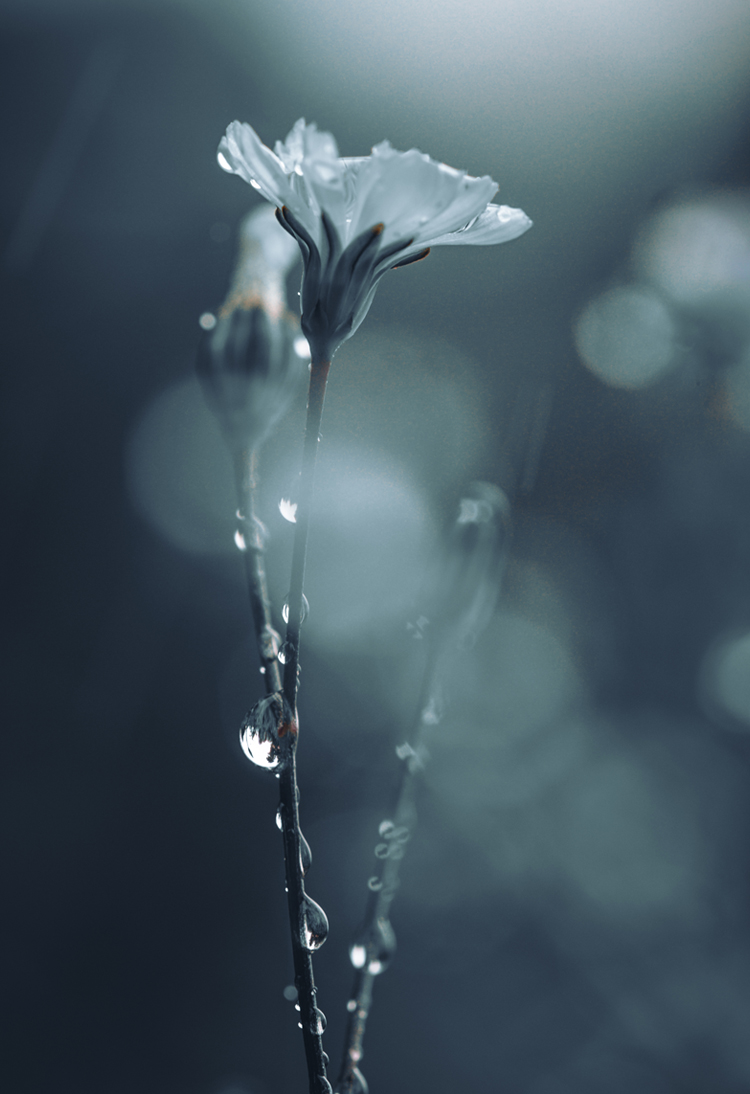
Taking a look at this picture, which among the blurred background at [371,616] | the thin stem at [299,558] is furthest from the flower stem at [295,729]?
the blurred background at [371,616]

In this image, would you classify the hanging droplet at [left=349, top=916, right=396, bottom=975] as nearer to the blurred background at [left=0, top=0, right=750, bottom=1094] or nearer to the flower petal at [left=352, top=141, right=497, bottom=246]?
the flower petal at [left=352, top=141, right=497, bottom=246]

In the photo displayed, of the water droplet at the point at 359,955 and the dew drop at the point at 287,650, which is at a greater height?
the dew drop at the point at 287,650

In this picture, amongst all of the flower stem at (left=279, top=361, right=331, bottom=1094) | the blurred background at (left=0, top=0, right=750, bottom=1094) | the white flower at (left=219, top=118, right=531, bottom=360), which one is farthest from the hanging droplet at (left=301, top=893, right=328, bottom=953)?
the blurred background at (left=0, top=0, right=750, bottom=1094)

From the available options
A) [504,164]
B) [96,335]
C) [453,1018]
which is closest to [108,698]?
[96,335]

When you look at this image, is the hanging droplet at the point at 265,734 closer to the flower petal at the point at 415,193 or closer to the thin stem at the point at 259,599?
the thin stem at the point at 259,599

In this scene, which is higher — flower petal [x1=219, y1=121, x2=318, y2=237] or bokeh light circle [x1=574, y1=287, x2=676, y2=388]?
bokeh light circle [x1=574, y1=287, x2=676, y2=388]

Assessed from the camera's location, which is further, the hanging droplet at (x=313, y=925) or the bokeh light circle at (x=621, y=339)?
the bokeh light circle at (x=621, y=339)
